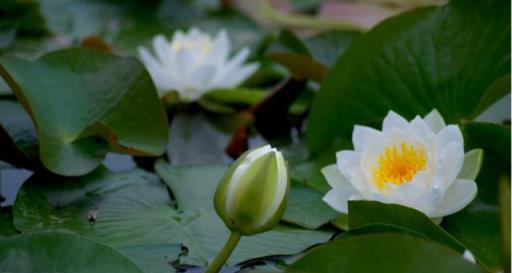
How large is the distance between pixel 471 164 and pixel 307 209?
0.70 ft

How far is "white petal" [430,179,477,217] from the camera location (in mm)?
905

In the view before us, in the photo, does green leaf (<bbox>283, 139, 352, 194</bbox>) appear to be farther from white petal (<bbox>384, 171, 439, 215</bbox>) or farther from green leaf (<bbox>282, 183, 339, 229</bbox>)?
white petal (<bbox>384, 171, 439, 215</bbox>)

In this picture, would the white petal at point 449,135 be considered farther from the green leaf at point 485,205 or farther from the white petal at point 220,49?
the white petal at point 220,49

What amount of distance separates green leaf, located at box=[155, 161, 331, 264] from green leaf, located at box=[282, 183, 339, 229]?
1cm

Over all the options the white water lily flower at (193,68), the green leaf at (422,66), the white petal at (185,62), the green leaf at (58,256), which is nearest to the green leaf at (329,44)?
the white water lily flower at (193,68)

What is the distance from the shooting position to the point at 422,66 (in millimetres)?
1148

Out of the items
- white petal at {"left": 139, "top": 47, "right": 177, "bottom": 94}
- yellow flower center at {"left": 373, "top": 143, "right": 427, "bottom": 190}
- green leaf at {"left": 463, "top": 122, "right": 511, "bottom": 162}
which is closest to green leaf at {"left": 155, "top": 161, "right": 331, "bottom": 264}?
yellow flower center at {"left": 373, "top": 143, "right": 427, "bottom": 190}

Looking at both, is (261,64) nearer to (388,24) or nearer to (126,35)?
(126,35)

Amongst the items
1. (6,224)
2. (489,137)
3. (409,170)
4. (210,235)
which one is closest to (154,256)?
(210,235)

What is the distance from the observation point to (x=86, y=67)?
3.79 ft

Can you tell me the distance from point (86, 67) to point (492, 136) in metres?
0.56

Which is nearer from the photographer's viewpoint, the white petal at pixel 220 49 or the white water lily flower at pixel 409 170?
the white water lily flower at pixel 409 170

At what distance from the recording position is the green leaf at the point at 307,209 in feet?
3.28

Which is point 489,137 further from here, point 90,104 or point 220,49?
point 220,49
